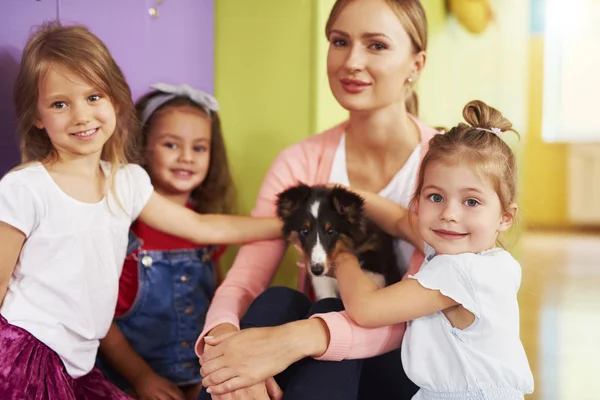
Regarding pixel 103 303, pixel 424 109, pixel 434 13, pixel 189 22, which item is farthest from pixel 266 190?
pixel 434 13

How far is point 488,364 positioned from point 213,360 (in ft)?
1.92

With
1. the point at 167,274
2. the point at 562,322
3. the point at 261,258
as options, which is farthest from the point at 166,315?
the point at 562,322

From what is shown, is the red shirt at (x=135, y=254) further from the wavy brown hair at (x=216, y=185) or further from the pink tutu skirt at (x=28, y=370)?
the pink tutu skirt at (x=28, y=370)

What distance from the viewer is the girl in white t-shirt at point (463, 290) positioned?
1.38 m

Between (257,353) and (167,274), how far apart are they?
0.69 m

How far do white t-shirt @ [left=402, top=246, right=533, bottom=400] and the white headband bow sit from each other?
1.04 meters

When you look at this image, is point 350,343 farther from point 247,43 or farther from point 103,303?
point 247,43

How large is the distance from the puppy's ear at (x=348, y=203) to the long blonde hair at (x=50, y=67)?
1.90 ft

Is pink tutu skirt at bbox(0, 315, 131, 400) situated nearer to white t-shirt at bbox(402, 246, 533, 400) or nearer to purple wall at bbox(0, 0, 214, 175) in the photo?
purple wall at bbox(0, 0, 214, 175)

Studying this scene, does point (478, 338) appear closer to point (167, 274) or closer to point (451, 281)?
point (451, 281)

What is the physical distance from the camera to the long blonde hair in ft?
5.16

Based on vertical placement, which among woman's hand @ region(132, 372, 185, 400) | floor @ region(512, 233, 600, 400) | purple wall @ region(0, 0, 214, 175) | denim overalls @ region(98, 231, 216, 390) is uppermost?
purple wall @ region(0, 0, 214, 175)

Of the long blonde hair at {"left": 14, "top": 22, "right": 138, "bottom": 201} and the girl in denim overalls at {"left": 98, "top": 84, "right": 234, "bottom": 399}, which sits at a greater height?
the long blonde hair at {"left": 14, "top": 22, "right": 138, "bottom": 201}

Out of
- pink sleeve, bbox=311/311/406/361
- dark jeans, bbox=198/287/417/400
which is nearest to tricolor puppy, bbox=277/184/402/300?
dark jeans, bbox=198/287/417/400
